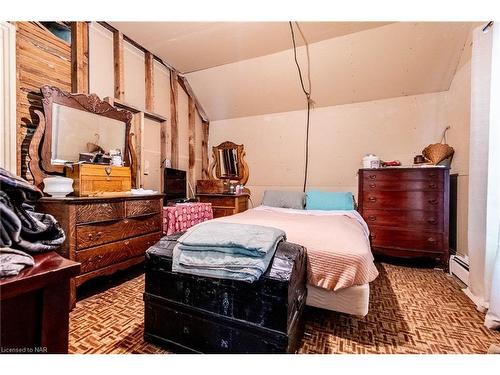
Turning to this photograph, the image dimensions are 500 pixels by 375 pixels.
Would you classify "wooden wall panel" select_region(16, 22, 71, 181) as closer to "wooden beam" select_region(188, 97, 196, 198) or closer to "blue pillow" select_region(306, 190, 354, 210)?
"wooden beam" select_region(188, 97, 196, 198)

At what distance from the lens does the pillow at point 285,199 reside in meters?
3.28

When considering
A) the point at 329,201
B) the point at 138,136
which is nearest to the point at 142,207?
the point at 138,136

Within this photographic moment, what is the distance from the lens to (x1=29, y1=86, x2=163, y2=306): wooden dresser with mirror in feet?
5.65

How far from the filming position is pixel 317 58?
3027 millimetres

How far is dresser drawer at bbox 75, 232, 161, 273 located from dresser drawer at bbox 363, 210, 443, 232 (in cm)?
251

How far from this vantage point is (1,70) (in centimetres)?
169

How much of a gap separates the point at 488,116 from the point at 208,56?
9.85 feet

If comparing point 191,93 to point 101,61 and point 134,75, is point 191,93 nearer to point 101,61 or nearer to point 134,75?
point 134,75

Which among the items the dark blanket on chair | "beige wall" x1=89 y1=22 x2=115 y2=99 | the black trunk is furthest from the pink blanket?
"beige wall" x1=89 y1=22 x2=115 y2=99

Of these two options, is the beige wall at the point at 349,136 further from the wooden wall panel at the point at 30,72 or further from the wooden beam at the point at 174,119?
the wooden wall panel at the point at 30,72

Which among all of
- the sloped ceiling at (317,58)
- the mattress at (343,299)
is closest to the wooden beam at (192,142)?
the sloped ceiling at (317,58)

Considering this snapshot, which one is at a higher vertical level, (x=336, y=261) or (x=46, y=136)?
(x=46, y=136)

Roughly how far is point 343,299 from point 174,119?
317cm
